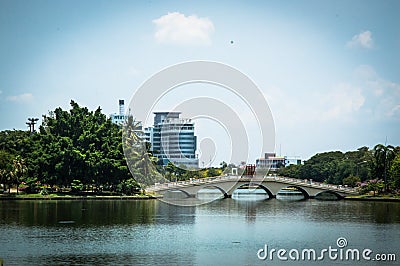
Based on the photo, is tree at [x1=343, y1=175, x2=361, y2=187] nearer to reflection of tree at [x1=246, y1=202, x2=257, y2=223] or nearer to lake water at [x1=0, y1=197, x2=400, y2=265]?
lake water at [x1=0, y1=197, x2=400, y2=265]

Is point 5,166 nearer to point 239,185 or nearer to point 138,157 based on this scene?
point 138,157

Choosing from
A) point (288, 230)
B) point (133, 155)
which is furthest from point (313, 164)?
point (288, 230)

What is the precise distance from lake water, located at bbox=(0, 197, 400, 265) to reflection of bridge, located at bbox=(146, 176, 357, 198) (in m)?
10.5

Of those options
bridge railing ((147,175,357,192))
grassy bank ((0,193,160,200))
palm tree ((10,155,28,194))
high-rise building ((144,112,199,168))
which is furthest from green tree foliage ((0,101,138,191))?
high-rise building ((144,112,199,168))

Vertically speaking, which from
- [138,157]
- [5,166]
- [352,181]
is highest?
[138,157]

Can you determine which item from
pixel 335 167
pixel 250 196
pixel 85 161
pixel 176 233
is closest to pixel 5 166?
pixel 85 161

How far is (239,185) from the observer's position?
57031 mm

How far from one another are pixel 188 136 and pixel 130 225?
46725 mm

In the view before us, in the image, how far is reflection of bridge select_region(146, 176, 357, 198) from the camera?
5323cm

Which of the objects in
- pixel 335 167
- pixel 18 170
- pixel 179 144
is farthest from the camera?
pixel 179 144

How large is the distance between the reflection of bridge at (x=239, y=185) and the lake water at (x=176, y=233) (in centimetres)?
1052

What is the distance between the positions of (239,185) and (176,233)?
95.4 ft

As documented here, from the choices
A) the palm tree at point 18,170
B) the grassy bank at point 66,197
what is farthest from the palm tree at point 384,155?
the palm tree at point 18,170

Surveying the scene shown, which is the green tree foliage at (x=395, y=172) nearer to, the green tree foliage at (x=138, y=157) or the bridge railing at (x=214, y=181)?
the bridge railing at (x=214, y=181)
